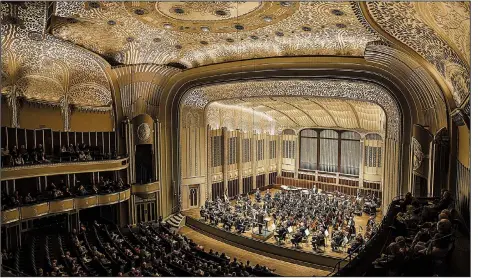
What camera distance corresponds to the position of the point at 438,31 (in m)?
4.75

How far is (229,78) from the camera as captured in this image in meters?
11.5

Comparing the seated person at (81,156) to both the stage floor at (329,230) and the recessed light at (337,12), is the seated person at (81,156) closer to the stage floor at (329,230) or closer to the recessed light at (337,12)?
the stage floor at (329,230)

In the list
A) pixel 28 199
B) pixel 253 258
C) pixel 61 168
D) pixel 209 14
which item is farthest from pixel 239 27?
pixel 28 199

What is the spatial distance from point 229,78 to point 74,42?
4890mm

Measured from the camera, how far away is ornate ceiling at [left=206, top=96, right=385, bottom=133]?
13655 millimetres

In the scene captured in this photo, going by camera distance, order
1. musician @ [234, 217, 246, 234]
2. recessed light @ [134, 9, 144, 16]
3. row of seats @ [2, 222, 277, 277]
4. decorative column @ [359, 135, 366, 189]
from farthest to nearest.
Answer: decorative column @ [359, 135, 366, 189]
musician @ [234, 217, 246, 234]
row of seats @ [2, 222, 277, 277]
recessed light @ [134, 9, 144, 16]

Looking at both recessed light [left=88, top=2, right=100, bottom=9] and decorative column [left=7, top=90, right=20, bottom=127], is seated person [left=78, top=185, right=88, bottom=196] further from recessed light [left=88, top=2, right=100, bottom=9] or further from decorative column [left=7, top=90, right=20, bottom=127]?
recessed light [left=88, top=2, right=100, bottom=9]

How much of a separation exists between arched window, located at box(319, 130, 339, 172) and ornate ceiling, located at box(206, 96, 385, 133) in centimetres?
68

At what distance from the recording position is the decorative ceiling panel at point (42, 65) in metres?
6.14

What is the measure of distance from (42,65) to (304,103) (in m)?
9.81

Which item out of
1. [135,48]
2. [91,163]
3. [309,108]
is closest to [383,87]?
[309,108]

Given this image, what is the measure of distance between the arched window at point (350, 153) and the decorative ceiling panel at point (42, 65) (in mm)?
10981

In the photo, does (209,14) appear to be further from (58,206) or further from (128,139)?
(58,206)

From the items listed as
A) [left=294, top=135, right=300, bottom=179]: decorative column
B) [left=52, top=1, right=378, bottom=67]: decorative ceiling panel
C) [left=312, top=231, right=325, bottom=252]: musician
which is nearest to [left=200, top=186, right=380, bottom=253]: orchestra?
[left=312, top=231, right=325, bottom=252]: musician
